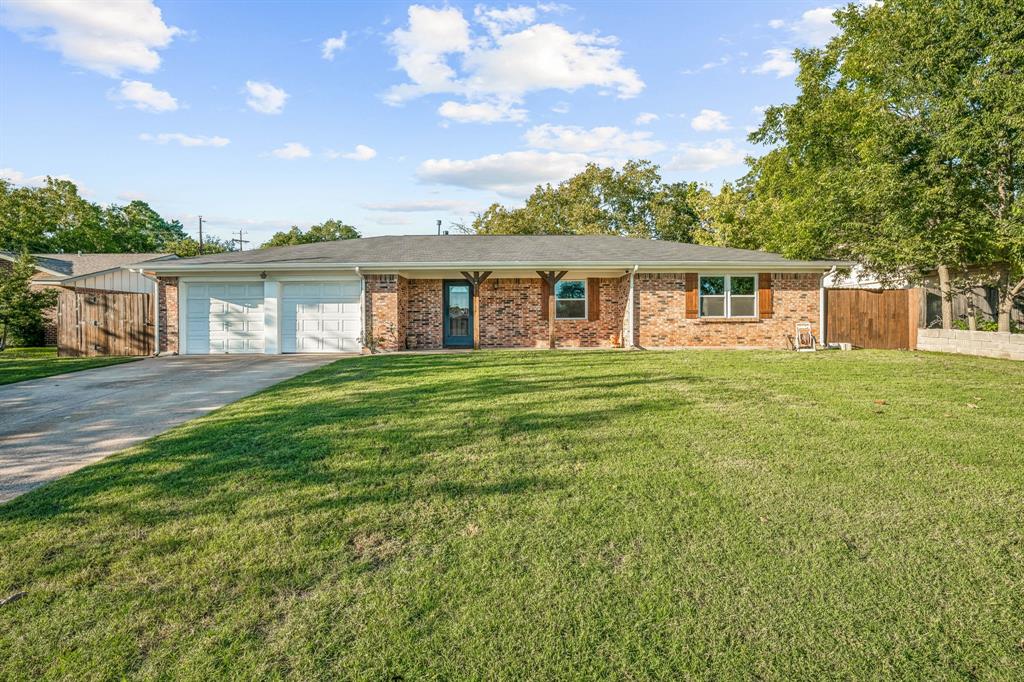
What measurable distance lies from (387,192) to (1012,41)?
20386 mm

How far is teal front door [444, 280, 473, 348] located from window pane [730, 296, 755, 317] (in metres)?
7.87

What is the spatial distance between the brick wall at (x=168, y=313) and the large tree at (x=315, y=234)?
102 feet

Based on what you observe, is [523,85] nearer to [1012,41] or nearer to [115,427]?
[1012,41]

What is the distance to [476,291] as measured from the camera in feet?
51.0

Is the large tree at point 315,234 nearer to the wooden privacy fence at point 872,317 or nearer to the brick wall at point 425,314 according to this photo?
the brick wall at point 425,314

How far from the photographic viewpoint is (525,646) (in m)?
2.10

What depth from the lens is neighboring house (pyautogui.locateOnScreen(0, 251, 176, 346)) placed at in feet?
65.9

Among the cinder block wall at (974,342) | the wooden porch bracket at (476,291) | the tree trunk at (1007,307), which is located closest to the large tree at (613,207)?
the wooden porch bracket at (476,291)

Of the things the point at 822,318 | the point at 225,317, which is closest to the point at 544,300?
the point at 822,318

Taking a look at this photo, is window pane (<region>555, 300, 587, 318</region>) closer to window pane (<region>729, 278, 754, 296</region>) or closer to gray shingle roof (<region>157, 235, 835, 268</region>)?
gray shingle roof (<region>157, 235, 835, 268</region>)

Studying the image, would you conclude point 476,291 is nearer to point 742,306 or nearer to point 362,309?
point 362,309

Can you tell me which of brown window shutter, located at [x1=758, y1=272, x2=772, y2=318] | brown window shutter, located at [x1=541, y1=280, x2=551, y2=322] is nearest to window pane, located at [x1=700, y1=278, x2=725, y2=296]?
brown window shutter, located at [x1=758, y1=272, x2=772, y2=318]

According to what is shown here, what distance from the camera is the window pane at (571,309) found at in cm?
1661

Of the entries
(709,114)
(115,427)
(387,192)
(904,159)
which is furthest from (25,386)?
(709,114)
